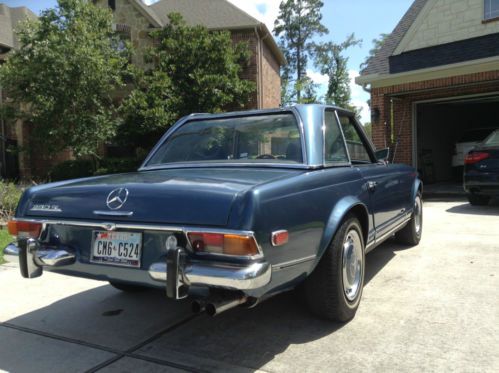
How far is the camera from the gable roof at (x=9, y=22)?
64.5 ft

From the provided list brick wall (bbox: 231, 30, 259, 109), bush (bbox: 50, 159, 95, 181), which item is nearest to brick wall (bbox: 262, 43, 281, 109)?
brick wall (bbox: 231, 30, 259, 109)

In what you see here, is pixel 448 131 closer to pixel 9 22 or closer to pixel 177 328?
pixel 177 328

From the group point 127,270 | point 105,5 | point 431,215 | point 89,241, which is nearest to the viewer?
point 127,270

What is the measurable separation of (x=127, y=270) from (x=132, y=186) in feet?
1.65

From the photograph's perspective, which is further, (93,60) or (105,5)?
(105,5)

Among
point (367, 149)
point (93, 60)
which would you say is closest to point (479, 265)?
point (367, 149)

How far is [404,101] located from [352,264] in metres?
10.1

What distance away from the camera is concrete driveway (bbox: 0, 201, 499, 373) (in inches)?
105

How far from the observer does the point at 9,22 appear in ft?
72.0

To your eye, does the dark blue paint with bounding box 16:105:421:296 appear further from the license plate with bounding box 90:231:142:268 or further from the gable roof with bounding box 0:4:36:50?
the gable roof with bounding box 0:4:36:50

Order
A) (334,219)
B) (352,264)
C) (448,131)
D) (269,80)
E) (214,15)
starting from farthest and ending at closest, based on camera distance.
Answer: (269,80) → (214,15) → (448,131) → (352,264) → (334,219)

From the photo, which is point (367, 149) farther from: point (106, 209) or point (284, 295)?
point (106, 209)

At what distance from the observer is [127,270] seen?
2.59 meters

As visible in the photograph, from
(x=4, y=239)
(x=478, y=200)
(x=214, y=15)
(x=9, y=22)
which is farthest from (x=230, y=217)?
(x=9, y=22)
